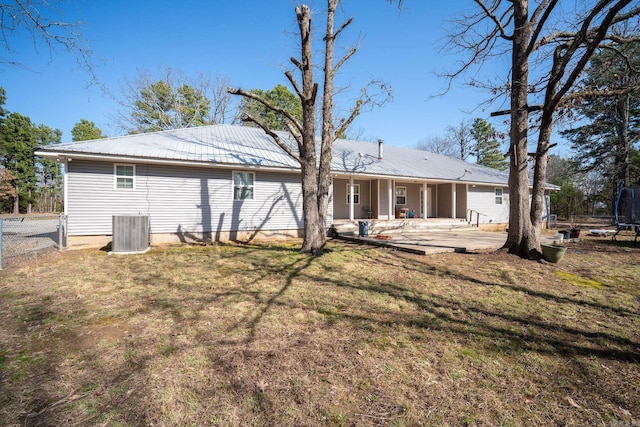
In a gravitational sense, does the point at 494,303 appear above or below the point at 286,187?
below

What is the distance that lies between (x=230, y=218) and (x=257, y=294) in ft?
23.5

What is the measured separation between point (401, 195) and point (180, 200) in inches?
508

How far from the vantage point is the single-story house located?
9641 mm

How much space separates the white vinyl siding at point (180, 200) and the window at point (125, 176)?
142 millimetres

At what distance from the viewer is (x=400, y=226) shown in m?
14.7

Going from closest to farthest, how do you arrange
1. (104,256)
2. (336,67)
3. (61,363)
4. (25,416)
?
1. (25,416)
2. (61,363)
3. (104,256)
4. (336,67)

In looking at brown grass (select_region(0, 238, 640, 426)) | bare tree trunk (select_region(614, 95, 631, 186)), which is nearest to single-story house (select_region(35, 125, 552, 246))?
brown grass (select_region(0, 238, 640, 426))

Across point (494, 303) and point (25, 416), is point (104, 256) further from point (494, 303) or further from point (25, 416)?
point (494, 303)

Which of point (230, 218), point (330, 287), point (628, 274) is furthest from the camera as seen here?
point (230, 218)

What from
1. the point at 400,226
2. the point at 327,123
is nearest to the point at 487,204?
the point at 400,226

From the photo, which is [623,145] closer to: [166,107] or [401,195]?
[401,195]

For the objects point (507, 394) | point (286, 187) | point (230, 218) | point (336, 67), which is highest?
point (336, 67)

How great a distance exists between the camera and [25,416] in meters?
2.24

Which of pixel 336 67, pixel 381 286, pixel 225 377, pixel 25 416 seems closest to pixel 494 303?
pixel 381 286
